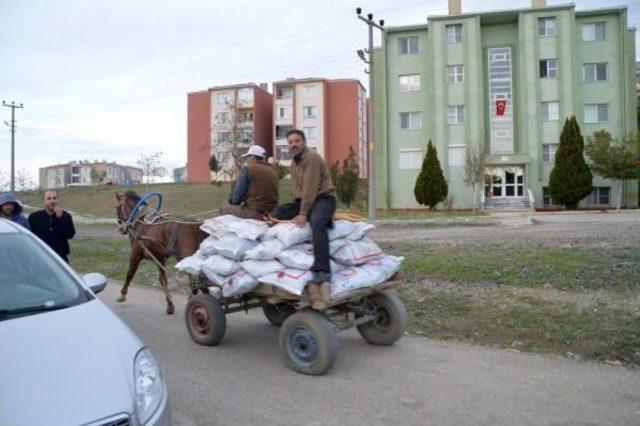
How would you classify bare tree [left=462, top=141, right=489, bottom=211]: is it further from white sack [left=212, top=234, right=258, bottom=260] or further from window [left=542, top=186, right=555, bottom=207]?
white sack [left=212, top=234, right=258, bottom=260]

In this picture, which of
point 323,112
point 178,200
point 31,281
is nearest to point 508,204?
point 178,200

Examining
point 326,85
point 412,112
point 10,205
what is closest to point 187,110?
point 326,85

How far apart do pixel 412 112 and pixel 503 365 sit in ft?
128

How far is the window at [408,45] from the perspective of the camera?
4322cm

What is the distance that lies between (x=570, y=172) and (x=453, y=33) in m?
13.7

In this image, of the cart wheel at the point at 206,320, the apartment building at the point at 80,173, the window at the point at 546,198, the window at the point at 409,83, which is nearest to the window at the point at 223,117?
the window at the point at 409,83

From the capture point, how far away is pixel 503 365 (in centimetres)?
566

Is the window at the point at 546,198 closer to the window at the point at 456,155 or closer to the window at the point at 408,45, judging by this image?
the window at the point at 456,155

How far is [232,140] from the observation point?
50.7m

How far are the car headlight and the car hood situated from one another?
0.19ft

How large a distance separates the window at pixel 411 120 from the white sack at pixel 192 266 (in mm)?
37956

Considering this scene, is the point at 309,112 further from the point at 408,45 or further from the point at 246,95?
the point at 408,45

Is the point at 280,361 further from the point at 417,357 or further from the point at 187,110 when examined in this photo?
the point at 187,110

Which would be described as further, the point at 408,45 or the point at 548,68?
the point at 408,45
